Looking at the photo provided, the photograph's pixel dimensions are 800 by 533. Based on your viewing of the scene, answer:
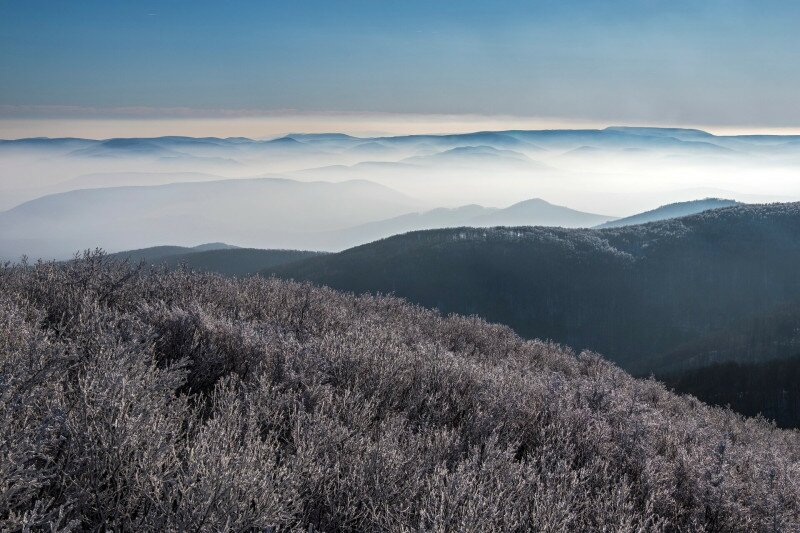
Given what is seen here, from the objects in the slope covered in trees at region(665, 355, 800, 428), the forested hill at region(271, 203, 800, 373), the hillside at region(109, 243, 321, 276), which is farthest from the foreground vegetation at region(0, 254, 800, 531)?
the hillside at region(109, 243, 321, 276)

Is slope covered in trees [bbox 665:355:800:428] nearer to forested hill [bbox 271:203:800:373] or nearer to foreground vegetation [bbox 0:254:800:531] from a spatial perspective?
forested hill [bbox 271:203:800:373]

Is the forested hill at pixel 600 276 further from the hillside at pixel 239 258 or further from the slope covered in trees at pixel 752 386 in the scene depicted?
the slope covered in trees at pixel 752 386

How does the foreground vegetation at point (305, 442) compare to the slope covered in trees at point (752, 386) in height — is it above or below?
above

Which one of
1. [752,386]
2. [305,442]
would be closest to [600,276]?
[752,386]

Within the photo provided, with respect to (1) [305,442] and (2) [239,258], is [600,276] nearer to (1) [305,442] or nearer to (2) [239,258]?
(2) [239,258]

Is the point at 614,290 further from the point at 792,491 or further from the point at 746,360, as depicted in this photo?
the point at 792,491

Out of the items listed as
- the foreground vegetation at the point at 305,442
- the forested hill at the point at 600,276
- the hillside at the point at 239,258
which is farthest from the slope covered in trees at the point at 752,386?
the hillside at the point at 239,258
